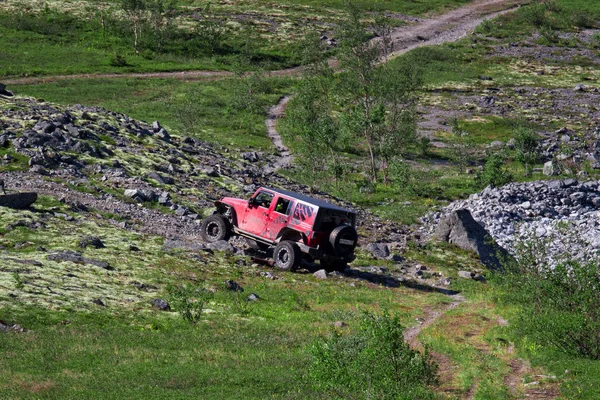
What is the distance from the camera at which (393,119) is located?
246 feet

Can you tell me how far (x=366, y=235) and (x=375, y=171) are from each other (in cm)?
2642

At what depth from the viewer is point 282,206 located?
32812 millimetres

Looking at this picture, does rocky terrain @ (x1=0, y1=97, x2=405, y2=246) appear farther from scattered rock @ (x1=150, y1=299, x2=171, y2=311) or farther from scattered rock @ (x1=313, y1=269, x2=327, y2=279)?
scattered rock @ (x1=150, y1=299, x2=171, y2=311)

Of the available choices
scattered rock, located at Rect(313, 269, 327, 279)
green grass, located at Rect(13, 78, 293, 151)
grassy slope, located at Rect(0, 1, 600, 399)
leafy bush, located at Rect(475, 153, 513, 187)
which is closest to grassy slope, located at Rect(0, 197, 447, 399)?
grassy slope, located at Rect(0, 1, 600, 399)

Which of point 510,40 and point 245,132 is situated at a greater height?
point 510,40

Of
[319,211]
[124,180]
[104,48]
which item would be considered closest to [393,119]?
[124,180]

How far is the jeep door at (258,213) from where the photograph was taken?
109 feet

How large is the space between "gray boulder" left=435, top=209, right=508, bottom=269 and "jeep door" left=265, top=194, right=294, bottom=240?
15236 millimetres

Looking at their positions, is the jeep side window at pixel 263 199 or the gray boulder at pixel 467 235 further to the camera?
the gray boulder at pixel 467 235

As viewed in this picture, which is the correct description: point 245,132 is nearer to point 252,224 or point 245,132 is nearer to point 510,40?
point 252,224

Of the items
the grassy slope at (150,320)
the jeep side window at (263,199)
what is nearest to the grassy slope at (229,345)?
the grassy slope at (150,320)

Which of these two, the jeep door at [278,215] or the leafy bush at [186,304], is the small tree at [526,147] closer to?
the jeep door at [278,215]

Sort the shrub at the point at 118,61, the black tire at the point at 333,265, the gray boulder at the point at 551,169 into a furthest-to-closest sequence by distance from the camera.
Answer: the shrub at the point at 118,61 < the gray boulder at the point at 551,169 < the black tire at the point at 333,265

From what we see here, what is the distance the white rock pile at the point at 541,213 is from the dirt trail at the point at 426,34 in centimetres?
5770
